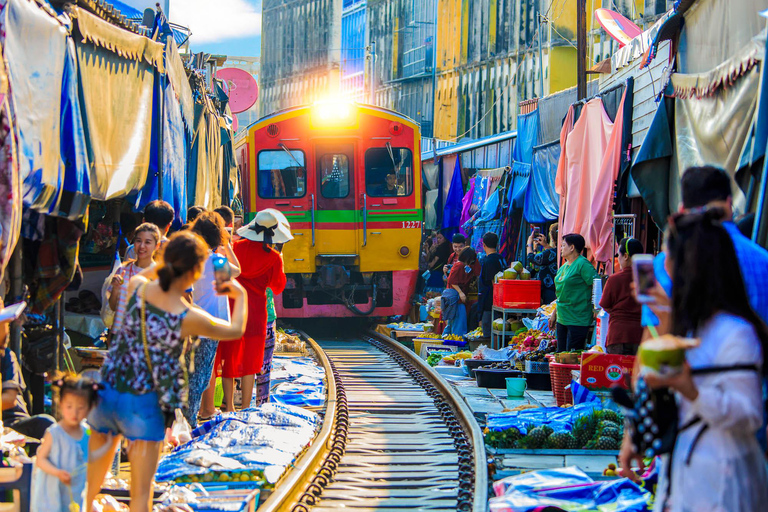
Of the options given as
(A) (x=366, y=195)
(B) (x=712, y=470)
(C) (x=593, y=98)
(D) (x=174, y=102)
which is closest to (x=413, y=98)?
(A) (x=366, y=195)

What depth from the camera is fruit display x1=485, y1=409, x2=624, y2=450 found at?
267 inches

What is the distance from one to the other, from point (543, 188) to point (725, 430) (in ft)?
38.0

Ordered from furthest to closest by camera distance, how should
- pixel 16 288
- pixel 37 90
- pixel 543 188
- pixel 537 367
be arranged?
pixel 543 188
pixel 537 367
pixel 16 288
pixel 37 90

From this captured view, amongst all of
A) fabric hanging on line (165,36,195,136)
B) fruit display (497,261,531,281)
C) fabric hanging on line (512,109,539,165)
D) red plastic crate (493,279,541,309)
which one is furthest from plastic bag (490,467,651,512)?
fabric hanging on line (512,109,539,165)

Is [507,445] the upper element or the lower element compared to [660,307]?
lower

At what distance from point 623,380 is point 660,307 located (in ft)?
14.4

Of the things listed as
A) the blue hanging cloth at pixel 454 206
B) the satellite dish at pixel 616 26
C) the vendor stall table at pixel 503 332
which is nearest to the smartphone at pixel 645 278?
the vendor stall table at pixel 503 332

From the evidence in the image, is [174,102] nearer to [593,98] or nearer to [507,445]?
[507,445]

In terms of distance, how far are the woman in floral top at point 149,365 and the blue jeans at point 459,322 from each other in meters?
9.19

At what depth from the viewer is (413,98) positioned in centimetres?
4356

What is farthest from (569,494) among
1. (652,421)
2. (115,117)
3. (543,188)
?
(543,188)

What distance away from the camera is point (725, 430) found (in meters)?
2.90

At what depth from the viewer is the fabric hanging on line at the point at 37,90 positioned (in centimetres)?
472

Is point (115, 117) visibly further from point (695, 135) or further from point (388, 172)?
point (388, 172)
